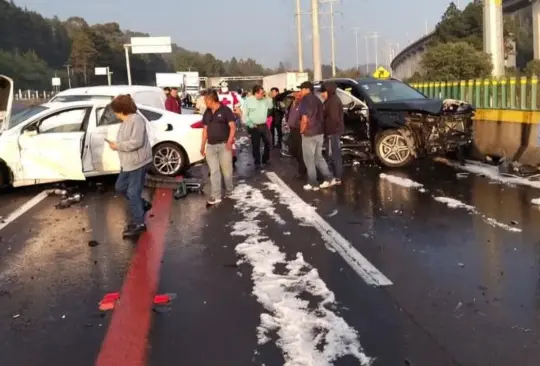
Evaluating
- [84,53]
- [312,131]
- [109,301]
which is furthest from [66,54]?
[109,301]

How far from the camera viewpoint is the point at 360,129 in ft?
42.3

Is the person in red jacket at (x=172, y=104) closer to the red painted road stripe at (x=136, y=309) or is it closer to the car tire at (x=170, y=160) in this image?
the car tire at (x=170, y=160)

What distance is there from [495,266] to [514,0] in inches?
2848

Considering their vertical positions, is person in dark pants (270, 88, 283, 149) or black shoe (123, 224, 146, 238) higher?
person in dark pants (270, 88, 283, 149)

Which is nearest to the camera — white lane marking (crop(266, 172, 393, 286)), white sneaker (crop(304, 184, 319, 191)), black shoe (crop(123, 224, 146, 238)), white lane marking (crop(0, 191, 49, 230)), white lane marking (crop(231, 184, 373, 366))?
white lane marking (crop(231, 184, 373, 366))

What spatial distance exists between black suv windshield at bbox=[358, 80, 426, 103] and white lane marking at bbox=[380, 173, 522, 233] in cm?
185

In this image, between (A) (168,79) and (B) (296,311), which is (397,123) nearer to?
(B) (296,311)

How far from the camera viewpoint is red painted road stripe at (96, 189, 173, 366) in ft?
13.8

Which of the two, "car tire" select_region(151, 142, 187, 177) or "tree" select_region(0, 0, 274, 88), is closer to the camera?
"car tire" select_region(151, 142, 187, 177)

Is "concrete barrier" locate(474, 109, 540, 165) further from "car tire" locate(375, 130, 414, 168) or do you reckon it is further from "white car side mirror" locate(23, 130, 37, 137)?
"white car side mirror" locate(23, 130, 37, 137)

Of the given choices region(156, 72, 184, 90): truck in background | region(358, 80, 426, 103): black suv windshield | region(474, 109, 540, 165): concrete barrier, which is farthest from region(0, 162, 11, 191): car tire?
region(156, 72, 184, 90): truck in background

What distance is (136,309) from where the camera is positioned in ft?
16.6

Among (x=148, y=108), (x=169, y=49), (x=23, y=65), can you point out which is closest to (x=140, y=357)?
(x=148, y=108)

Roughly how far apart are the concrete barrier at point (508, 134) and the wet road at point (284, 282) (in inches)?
96.2
